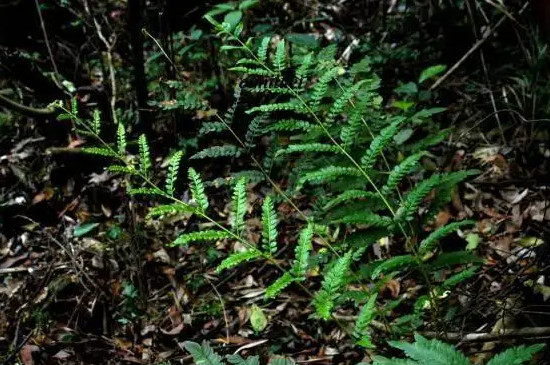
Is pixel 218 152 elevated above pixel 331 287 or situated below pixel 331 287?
above

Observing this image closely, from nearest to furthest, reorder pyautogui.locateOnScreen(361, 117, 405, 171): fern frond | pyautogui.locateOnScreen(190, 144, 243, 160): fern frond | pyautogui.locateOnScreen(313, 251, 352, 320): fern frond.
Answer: pyautogui.locateOnScreen(313, 251, 352, 320): fern frond
pyautogui.locateOnScreen(361, 117, 405, 171): fern frond
pyautogui.locateOnScreen(190, 144, 243, 160): fern frond

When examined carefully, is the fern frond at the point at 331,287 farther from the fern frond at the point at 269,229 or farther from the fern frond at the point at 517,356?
the fern frond at the point at 517,356

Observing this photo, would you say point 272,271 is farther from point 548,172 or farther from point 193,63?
point 193,63

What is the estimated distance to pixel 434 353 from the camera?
4.24 ft

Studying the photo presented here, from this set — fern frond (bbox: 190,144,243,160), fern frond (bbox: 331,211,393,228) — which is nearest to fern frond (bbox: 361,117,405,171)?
fern frond (bbox: 331,211,393,228)

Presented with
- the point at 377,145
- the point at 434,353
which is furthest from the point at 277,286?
the point at 377,145

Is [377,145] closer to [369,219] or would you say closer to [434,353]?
[369,219]

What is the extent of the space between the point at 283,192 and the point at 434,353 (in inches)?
71.1

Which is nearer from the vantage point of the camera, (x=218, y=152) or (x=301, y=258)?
(x=301, y=258)

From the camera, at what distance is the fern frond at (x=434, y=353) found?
1278 mm

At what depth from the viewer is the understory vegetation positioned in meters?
1.80

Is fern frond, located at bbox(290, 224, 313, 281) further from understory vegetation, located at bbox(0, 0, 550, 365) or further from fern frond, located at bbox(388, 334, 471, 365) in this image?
fern frond, located at bbox(388, 334, 471, 365)

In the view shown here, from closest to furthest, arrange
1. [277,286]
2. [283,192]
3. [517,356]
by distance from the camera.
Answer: [517,356]
[277,286]
[283,192]

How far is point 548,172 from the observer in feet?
9.96
